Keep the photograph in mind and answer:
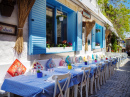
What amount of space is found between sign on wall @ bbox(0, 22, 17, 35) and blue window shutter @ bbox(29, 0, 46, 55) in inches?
18.8

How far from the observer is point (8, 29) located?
3068 millimetres

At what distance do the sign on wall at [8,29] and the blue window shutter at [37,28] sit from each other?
0.48m

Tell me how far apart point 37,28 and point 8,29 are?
90 cm

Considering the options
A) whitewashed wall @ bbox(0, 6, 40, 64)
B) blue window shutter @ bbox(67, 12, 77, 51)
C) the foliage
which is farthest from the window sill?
the foliage

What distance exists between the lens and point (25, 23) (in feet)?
11.7

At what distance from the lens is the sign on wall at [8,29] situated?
9.55ft

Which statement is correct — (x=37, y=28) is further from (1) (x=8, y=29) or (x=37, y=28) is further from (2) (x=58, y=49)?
(2) (x=58, y=49)

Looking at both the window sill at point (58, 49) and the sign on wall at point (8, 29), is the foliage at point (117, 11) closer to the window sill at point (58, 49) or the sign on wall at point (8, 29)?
the window sill at point (58, 49)

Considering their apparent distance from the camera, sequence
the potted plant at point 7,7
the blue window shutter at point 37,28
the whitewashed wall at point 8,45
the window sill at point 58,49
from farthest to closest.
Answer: the window sill at point 58,49 < the blue window shutter at point 37,28 < the whitewashed wall at point 8,45 < the potted plant at point 7,7

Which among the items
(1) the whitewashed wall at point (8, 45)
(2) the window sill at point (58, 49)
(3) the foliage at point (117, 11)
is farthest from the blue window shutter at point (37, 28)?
(3) the foliage at point (117, 11)

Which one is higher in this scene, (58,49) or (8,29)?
(8,29)

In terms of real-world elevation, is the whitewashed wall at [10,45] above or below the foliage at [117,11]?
below

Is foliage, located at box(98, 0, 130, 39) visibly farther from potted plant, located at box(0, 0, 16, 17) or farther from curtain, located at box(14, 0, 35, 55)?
potted plant, located at box(0, 0, 16, 17)

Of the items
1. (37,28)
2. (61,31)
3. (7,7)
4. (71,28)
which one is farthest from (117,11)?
(7,7)
